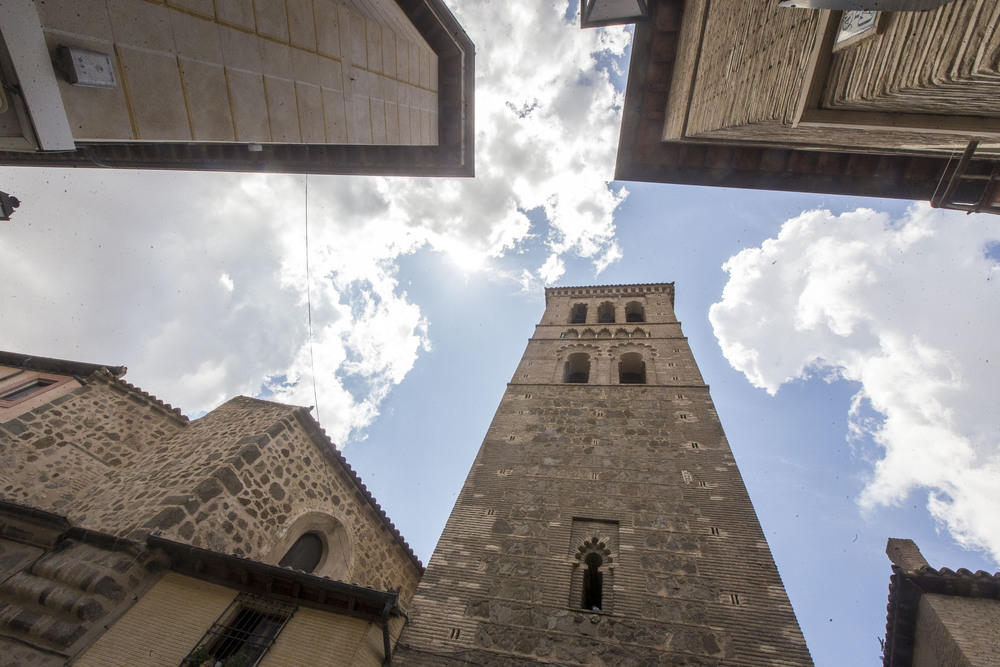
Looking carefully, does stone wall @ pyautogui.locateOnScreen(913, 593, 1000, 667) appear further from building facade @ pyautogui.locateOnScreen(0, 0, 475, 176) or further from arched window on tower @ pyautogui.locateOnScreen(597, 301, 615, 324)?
arched window on tower @ pyautogui.locateOnScreen(597, 301, 615, 324)

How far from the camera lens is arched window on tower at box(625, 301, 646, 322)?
59.9 ft

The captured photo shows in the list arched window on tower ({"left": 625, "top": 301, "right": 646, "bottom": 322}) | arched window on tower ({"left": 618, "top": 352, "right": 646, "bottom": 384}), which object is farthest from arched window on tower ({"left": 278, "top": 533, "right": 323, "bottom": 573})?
arched window on tower ({"left": 625, "top": 301, "right": 646, "bottom": 322})

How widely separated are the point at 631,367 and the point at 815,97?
11.8m

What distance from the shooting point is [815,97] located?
131 inches

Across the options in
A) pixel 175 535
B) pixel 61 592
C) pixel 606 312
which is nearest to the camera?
pixel 61 592

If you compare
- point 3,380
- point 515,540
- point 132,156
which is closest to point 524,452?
point 515,540

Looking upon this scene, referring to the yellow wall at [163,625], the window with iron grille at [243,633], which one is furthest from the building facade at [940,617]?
the yellow wall at [163,625]

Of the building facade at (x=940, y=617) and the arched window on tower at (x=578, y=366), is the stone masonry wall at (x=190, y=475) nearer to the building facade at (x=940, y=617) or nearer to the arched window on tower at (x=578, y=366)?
the arched window on tower at (x=578, y=366)

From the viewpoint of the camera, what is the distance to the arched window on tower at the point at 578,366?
1455cm

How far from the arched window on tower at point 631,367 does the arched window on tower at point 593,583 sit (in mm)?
7344

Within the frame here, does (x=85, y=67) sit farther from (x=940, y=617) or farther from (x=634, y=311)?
(x=634, y=311)

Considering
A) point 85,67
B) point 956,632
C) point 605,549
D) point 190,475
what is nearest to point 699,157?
point 605,549

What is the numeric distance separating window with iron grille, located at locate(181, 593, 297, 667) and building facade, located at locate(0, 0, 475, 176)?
5.36 m

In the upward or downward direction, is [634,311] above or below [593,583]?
above
